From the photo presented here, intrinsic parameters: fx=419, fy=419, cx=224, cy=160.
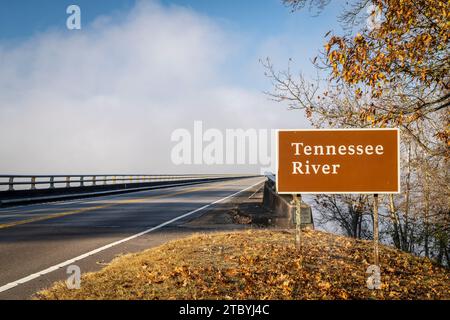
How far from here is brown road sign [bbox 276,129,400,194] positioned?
21.5 feet

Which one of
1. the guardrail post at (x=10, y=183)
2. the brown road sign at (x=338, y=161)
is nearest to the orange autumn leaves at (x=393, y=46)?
the brown road sign at (x=338, y=161)

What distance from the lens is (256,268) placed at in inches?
254

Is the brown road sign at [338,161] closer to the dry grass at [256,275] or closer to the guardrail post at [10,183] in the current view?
the dry grass at [256,275]

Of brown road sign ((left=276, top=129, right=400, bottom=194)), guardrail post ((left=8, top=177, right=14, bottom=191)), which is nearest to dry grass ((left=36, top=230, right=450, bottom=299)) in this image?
brown road sign ((left=276, top=129, right=400, bottom=194))

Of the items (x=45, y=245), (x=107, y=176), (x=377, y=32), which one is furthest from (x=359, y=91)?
(x=107, y=176)

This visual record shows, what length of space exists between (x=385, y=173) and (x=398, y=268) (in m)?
1.90

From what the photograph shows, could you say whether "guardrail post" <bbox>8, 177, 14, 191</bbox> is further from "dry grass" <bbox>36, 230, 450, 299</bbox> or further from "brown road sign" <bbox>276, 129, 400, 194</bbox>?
"brown road sign" <bbox>276, 129, 400, 194</bbox>

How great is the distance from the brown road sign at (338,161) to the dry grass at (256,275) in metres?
1.31

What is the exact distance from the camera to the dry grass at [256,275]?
5.39m

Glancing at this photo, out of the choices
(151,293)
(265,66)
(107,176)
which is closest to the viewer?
(151,293)

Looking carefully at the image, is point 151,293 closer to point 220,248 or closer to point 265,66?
point 220,248

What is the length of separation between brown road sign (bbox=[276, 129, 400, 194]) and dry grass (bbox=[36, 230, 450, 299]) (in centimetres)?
131

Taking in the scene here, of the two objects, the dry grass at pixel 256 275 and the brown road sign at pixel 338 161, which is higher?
the brown road sign at pixel 338 161

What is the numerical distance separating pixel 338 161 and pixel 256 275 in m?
2.24
